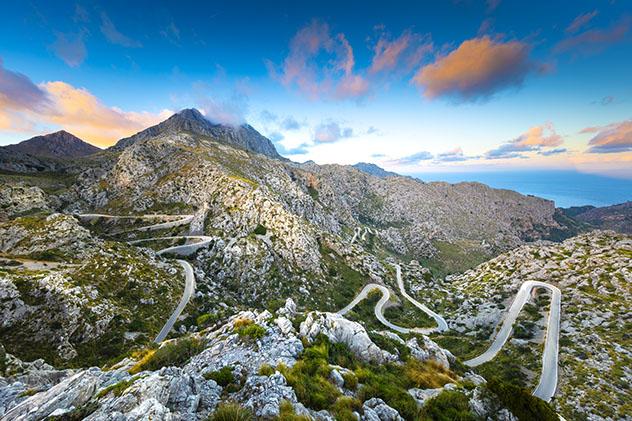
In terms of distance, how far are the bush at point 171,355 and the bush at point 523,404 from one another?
2525 centimetres

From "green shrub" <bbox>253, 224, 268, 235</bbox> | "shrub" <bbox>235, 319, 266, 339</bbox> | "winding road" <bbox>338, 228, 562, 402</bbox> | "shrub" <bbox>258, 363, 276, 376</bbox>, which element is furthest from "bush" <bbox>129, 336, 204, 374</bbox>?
"green shrub" <bbox>253, 224, 268, 235</bbox>

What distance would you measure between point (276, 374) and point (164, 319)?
4646 centimetres

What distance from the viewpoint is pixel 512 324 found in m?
70.9

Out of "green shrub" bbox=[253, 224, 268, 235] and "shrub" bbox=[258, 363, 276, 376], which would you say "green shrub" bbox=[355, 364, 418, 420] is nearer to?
"shrub" bbox=[258, 363, 276, 376]

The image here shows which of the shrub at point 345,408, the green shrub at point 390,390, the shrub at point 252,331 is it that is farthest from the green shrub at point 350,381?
the shrub at point 252,331

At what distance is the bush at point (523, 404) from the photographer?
18.0 m

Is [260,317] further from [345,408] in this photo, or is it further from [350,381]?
[345,408]

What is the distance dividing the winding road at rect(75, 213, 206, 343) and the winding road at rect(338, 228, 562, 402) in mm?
45150

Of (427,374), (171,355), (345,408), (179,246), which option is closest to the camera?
(345,408)

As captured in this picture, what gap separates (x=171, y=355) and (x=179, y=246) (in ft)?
275

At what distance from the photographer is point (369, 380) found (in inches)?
805

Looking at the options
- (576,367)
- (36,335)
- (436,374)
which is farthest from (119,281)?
(576,367)

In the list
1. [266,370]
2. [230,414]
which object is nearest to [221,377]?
[266,370]

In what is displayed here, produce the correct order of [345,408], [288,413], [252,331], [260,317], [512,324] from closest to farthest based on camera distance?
[288,413] → [345,408] → [252,331] → [260,317] → [512,324]
